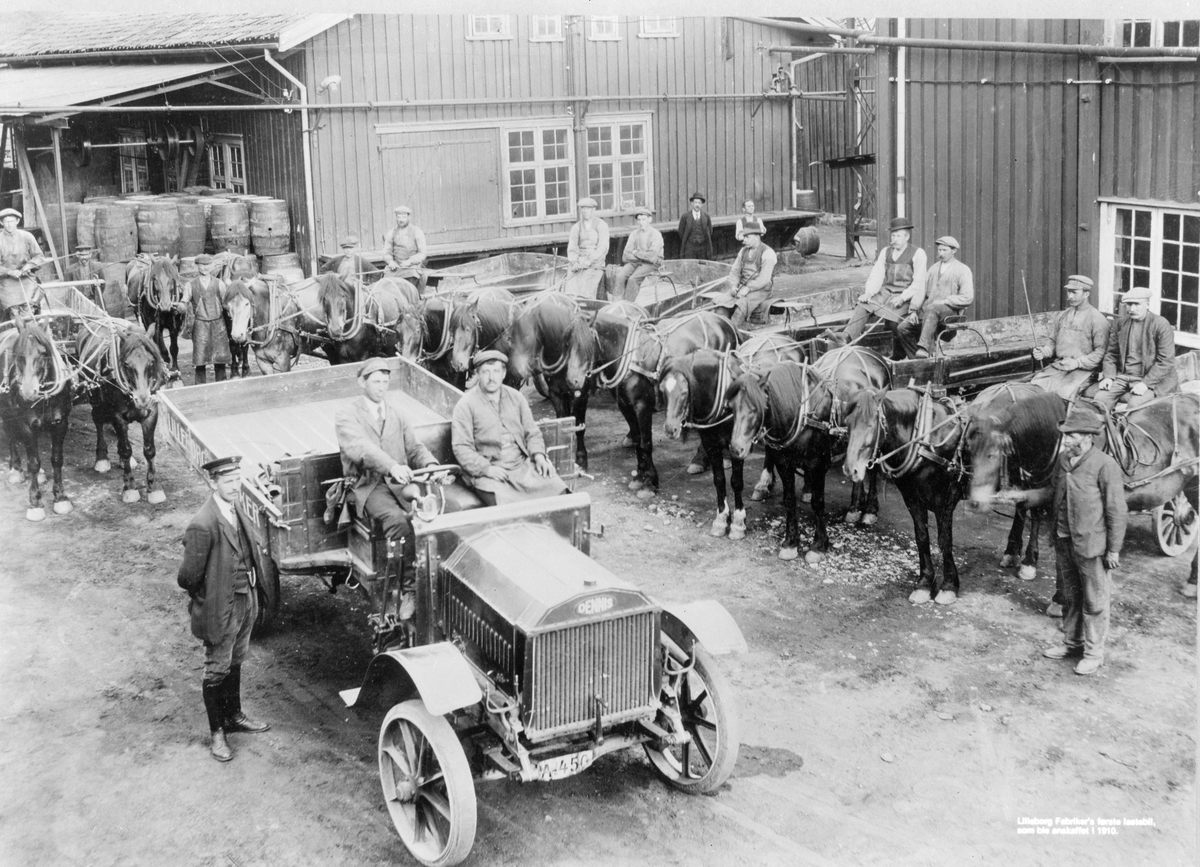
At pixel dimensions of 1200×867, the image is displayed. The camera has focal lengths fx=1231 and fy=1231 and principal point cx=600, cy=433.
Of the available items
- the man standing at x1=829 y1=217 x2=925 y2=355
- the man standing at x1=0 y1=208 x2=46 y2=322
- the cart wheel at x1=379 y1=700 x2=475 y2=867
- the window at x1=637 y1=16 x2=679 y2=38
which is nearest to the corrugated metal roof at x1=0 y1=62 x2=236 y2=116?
the man standing at x1=0 y1=208 x2=46 y2=322

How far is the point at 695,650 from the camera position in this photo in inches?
263

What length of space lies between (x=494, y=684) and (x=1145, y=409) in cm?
597

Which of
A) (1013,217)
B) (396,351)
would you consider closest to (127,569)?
(396,351)

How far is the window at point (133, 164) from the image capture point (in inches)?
885

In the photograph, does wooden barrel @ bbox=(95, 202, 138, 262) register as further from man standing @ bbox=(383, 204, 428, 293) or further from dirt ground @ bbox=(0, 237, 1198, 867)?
dirt ground @ bbox=(0, 237, 1198, 867)

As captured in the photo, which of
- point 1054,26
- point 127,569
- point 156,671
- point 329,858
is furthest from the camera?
point 1054,26

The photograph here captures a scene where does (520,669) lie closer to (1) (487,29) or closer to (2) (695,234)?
Answer: (2) (695,234)

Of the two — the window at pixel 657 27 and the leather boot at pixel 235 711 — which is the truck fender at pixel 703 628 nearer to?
the leather boot at pixel 235 711

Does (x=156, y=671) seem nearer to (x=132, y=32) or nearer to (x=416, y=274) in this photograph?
(x=416, y=274)

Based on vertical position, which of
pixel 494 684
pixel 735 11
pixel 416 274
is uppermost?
pixel 735 11

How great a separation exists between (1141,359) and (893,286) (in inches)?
117

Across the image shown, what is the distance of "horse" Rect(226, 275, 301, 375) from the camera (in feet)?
45.9

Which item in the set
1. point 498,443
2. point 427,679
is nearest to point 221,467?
point 498,443

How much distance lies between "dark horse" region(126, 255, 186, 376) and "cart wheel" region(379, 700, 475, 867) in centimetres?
1078
